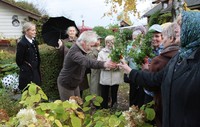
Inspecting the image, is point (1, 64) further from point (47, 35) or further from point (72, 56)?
point (72, 56)

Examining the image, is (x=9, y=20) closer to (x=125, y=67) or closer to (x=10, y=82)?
(x=10, y=82)

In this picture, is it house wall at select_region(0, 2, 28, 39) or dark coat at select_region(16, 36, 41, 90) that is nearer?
dark coat at select_region(16, 36, 41, 90)

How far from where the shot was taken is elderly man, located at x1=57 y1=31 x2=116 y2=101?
4367mm

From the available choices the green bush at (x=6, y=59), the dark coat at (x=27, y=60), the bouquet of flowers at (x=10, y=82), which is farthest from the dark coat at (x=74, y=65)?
the green bush at (x=6, y=59)

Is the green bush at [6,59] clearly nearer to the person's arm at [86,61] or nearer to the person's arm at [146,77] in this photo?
the person's arm at [86,61]

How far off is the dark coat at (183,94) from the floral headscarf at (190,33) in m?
0.05

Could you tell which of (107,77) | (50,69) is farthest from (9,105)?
(107,77)

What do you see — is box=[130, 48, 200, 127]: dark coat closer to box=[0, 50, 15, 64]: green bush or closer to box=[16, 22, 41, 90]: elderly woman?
box=[16, 22, 41, 90]: elderly woman

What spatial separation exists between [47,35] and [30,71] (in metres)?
1.75

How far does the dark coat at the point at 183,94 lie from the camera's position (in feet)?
5.93

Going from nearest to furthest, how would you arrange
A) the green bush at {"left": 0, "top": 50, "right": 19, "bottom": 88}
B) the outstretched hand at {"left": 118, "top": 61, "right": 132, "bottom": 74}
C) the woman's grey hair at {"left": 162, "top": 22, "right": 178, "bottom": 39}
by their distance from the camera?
the woman's grey hair at {"left": 162, "top": 22, "right": 178, "bottom": 39} → the outstretched hand at {"left": 118, "top": 61, "right": 132, "bottom": 74} → the green bush at {"left": 0, "top": 50, "right": 19, "bottom": 88}

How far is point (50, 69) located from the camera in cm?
717

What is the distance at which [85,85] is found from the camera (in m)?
6.18

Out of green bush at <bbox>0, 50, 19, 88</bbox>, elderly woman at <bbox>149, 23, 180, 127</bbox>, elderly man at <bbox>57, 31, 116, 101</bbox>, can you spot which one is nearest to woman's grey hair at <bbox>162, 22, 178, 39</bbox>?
elderly woman at <bbox>149, 23, 180, 127</bbox>
